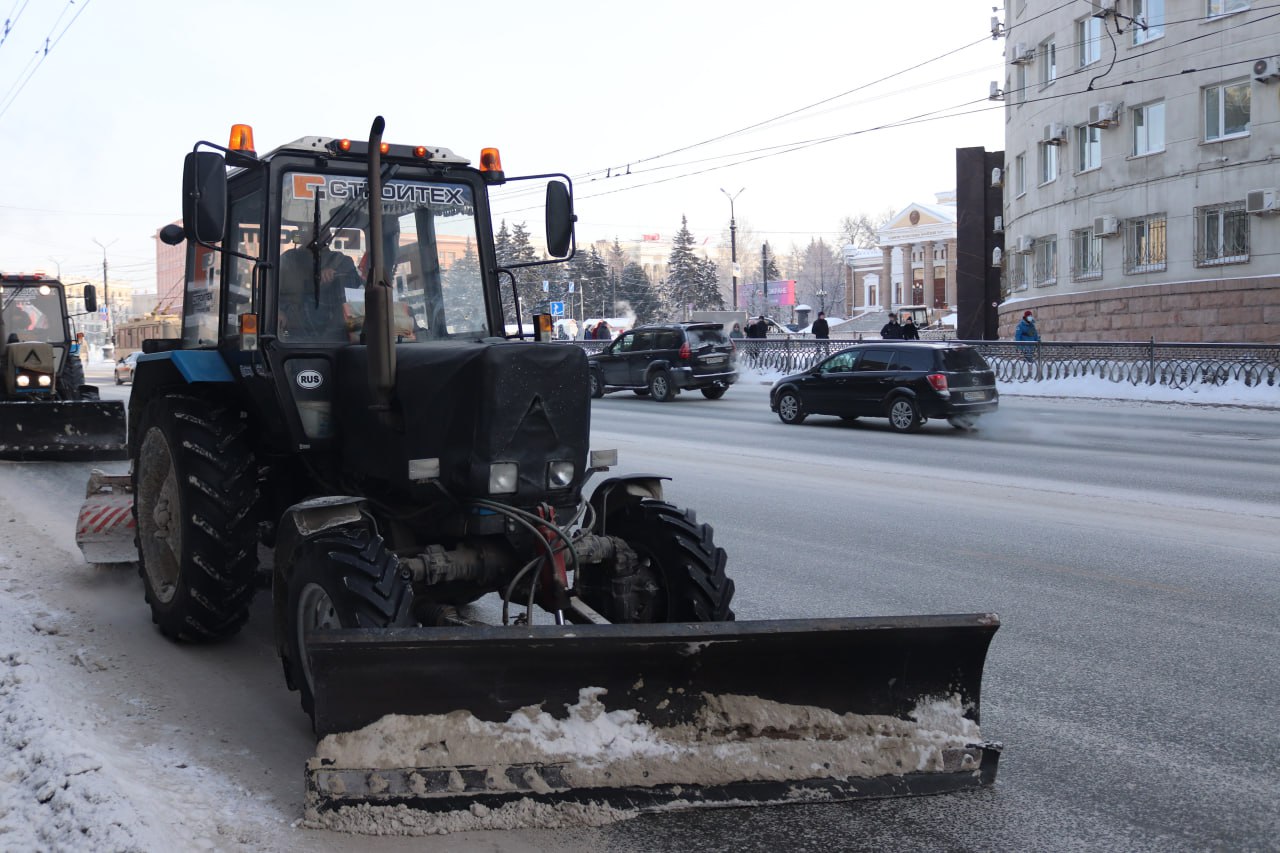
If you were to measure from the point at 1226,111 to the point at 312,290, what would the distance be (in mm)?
30376

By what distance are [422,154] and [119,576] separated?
3.85m

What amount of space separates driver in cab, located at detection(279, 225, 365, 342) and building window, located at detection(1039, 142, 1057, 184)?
1380 inches

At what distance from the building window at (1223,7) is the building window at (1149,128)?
8.42ft

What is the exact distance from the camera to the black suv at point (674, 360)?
86.9ft

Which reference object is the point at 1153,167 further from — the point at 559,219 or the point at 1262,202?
the point at 559,219

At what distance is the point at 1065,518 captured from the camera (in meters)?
9.90

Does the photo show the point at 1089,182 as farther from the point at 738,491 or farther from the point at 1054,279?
the point at 738,491

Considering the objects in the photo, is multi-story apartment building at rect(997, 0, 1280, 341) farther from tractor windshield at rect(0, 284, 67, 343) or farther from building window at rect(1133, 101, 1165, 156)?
tractor windshield at rect(0, 284, 67, 343)

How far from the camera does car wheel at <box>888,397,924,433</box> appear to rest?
18.6 m

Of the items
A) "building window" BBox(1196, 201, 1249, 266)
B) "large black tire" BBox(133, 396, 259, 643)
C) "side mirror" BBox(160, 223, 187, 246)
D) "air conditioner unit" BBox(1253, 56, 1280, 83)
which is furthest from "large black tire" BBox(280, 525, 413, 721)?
"building window" BBox(1196, 201, 1249, 266)

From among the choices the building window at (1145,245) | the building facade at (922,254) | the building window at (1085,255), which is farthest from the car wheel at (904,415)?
the building facade at (922,254)

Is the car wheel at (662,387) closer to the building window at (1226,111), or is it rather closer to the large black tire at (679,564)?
the building window at (1226,111)

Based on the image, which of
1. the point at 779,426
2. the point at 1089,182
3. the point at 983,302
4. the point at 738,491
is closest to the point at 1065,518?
the point at 738,491

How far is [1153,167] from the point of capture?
31688mm
